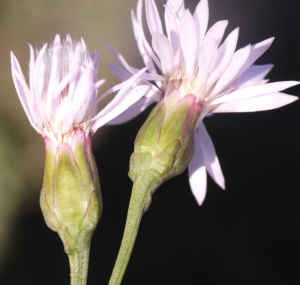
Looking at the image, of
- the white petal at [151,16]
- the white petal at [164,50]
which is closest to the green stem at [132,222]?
the white petal at [164,50]

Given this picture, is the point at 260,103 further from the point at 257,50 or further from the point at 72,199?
the point at 72,199

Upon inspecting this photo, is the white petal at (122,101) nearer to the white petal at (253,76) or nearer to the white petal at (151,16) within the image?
the white petal at (151,16)

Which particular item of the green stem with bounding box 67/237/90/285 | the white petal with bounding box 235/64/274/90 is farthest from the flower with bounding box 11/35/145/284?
the white petal with bounding box 235/64/274/90

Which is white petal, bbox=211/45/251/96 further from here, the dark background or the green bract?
the dark background

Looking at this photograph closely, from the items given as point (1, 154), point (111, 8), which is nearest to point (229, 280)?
point (1, 154)

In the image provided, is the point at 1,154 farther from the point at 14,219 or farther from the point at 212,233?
the point at 212,233

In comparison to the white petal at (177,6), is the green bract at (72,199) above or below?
below
